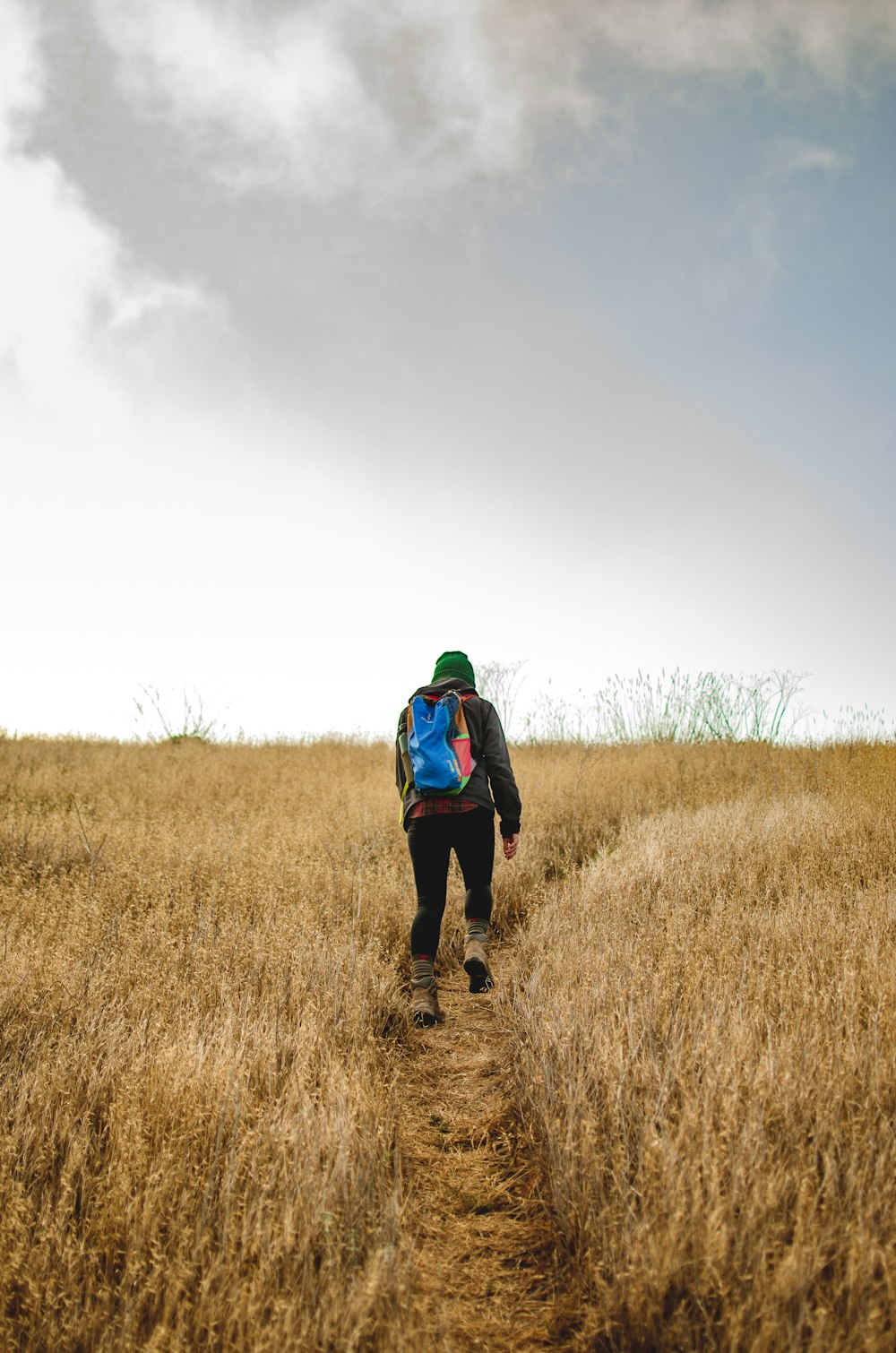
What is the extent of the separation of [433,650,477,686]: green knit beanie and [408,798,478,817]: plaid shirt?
0.78m

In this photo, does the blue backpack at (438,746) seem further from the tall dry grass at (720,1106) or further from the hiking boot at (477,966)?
the tall dry grass at (720,1106)

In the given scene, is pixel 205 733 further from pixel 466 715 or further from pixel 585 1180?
pixel 585 1180

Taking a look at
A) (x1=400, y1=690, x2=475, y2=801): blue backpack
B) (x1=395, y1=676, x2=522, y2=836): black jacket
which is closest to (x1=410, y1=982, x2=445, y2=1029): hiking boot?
(x1=395, y1=676, x2=522, y2=836): black jacket

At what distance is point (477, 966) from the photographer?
3926mm

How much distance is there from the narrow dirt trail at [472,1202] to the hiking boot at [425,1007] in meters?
0.09

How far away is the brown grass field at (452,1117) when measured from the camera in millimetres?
1681

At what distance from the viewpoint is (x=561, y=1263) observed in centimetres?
204

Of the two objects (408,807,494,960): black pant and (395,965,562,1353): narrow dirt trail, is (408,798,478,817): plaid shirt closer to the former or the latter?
(408,807,494,960): black pant

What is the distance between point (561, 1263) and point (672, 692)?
12.0 meters

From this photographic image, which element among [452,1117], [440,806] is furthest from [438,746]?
[452,1117]

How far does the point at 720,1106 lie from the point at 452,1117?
121cm

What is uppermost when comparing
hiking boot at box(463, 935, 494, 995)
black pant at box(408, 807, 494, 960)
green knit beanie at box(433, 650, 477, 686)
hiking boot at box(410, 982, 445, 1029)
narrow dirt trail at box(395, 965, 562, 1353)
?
green knit beanie at box(433, 650, 477, 686)

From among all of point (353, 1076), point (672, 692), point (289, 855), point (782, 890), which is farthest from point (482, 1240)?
point (672, 692)

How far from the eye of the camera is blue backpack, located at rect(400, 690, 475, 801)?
3.76m
